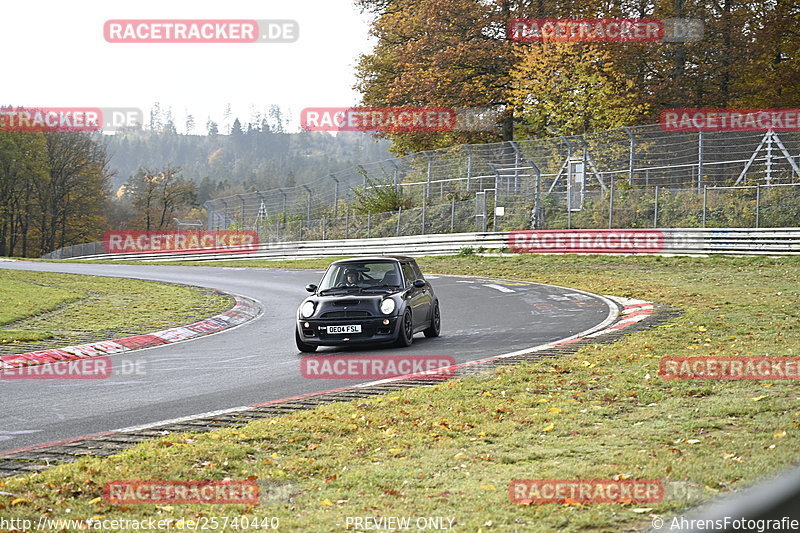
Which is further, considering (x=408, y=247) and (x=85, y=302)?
(x=408, y=247)

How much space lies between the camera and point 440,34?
46.9 meters

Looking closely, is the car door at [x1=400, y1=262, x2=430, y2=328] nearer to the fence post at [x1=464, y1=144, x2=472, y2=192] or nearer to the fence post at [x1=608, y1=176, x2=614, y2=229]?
the fence post at [x1=608, y1=176, x2=614, y2=229]

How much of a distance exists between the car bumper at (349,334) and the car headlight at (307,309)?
0.38 ft

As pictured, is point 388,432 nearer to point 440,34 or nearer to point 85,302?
point 85,302

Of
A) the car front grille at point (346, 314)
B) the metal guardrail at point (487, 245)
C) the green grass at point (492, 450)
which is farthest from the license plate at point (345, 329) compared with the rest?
the metal guardrail at point (487, 245)

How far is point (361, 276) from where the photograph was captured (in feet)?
50.1

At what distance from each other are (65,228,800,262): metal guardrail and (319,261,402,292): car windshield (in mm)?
Result: 17930

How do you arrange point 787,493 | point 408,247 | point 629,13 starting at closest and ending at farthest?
point 787,493 → point 408,247 → point 629,13

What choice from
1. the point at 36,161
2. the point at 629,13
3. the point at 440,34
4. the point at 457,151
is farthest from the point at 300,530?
the point at 36,161

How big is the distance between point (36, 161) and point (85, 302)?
69.2 metres

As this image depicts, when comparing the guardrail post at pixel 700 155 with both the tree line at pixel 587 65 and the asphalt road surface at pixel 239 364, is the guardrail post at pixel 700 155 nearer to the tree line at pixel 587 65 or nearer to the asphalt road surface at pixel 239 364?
the tree line at pixel 587 65

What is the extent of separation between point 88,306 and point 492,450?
17031mm

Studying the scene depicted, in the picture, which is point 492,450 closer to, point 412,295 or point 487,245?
point 412,295

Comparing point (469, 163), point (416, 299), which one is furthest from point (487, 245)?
point (416, 299)
